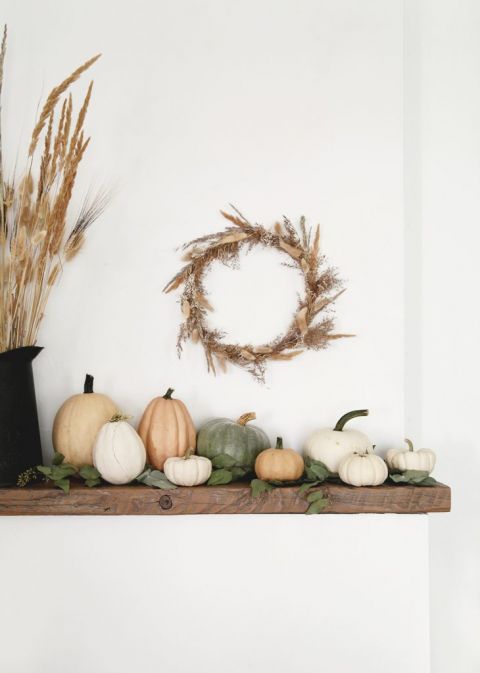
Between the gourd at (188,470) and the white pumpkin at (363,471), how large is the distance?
13.7 inches

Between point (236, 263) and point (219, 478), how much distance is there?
62 cm

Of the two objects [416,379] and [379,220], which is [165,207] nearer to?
[379,220]

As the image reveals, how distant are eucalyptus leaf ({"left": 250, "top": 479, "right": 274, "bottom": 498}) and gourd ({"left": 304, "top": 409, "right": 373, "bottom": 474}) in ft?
0.61

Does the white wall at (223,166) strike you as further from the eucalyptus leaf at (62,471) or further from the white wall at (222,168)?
the eucalyptus leaf at (62,471)

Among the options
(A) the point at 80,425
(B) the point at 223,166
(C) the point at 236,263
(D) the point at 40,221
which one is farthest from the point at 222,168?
(A) the point at 80,425

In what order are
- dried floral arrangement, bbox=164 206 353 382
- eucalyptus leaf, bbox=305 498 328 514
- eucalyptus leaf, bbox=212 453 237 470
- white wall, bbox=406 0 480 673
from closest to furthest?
1. eucalyptus leaf, bbox=305 498 328 514
2. eucalyptus leaf, bbox=212 453 237 470
3. dried floral arrangement, bbox=164 206 353 382
4. white wall, bbox=406 0 480 673

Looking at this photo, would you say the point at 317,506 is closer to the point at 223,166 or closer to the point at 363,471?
the point at 363,471

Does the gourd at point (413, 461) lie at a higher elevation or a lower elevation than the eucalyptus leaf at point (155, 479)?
higher

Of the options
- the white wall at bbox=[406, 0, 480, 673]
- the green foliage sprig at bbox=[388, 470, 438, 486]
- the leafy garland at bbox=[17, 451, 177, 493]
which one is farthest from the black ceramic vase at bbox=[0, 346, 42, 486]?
the white wall at bbox=[406, 0, 480, 673]

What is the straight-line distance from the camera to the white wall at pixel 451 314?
2.05 metres

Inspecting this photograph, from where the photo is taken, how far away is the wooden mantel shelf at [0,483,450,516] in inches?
63.7

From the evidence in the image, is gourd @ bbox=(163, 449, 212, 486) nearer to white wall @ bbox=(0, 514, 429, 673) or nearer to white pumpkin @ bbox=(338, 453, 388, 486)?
white wall @ bbox=(0, 514, 429, 673)

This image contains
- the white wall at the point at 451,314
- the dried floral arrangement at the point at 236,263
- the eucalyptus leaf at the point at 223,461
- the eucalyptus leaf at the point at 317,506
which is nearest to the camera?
the eucalyptus leaf at the point at 317,506

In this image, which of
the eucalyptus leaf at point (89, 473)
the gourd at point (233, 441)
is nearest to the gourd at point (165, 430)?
the gourd at point (233, 441)
